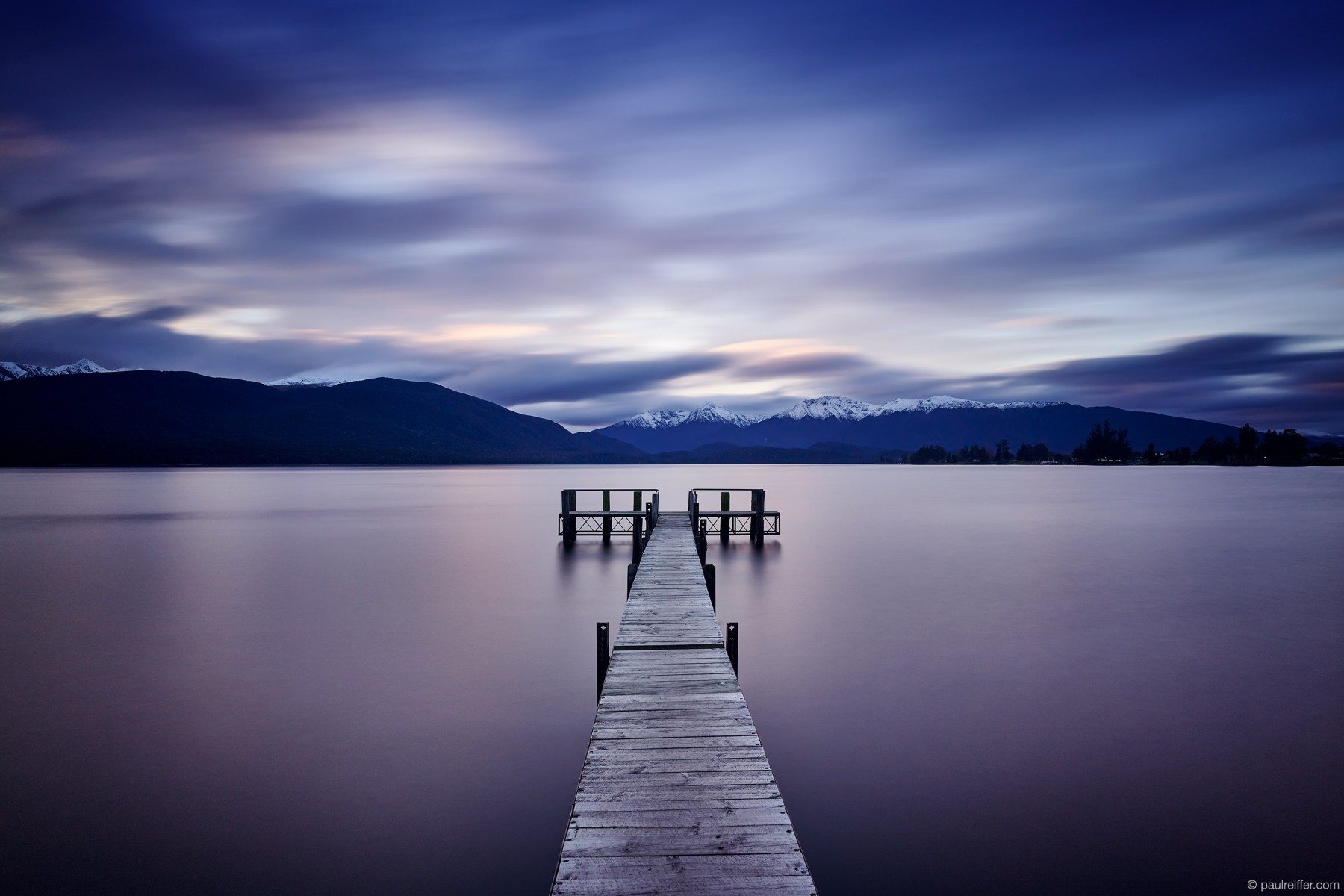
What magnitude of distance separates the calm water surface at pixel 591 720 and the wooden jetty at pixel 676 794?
1889 millimetres

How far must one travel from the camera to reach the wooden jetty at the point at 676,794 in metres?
4.83

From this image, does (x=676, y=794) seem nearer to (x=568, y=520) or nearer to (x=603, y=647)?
(x=603, y=647)

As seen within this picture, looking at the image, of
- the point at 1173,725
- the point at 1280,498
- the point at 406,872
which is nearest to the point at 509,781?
the point at 406,872

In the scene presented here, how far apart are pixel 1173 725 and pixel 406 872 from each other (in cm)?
1125

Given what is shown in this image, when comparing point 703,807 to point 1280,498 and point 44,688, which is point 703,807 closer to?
point 44,688

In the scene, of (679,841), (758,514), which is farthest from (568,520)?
(679,841)

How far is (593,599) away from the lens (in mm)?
21438

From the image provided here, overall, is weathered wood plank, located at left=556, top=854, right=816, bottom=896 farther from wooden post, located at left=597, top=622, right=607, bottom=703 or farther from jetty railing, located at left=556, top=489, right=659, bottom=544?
jetty railing, located at left=556, top=489, right=659, bottom=544

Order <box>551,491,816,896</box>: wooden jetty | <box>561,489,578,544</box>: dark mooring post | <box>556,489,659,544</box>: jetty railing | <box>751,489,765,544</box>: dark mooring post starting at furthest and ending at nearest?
<box>751,489,765,544</box>: dark mooring post < <box>561,489,578,544</box>: dark mooring post < <box>556,489,659,544</box>: jetty railing < <box>551,491,816,896</box>: wooden jetty

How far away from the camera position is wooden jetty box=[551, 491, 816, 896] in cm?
483

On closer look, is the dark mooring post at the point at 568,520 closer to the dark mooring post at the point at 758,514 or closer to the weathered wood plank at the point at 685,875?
the dark mooring post at the point at 758,514

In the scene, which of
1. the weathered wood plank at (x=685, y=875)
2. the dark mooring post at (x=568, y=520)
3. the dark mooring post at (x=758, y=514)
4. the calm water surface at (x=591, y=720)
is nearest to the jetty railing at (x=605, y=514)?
the dark mooring post at (x=568, y=520)

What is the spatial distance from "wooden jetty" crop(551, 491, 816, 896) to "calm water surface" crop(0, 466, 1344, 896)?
189cm

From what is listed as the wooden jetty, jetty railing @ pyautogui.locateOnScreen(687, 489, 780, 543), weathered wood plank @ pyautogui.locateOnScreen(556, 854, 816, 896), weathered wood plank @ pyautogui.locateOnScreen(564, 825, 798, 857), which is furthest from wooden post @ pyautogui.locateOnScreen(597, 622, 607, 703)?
jetty railing @ pyautogui.locateOnScreen(687, 489, 780, 543)
